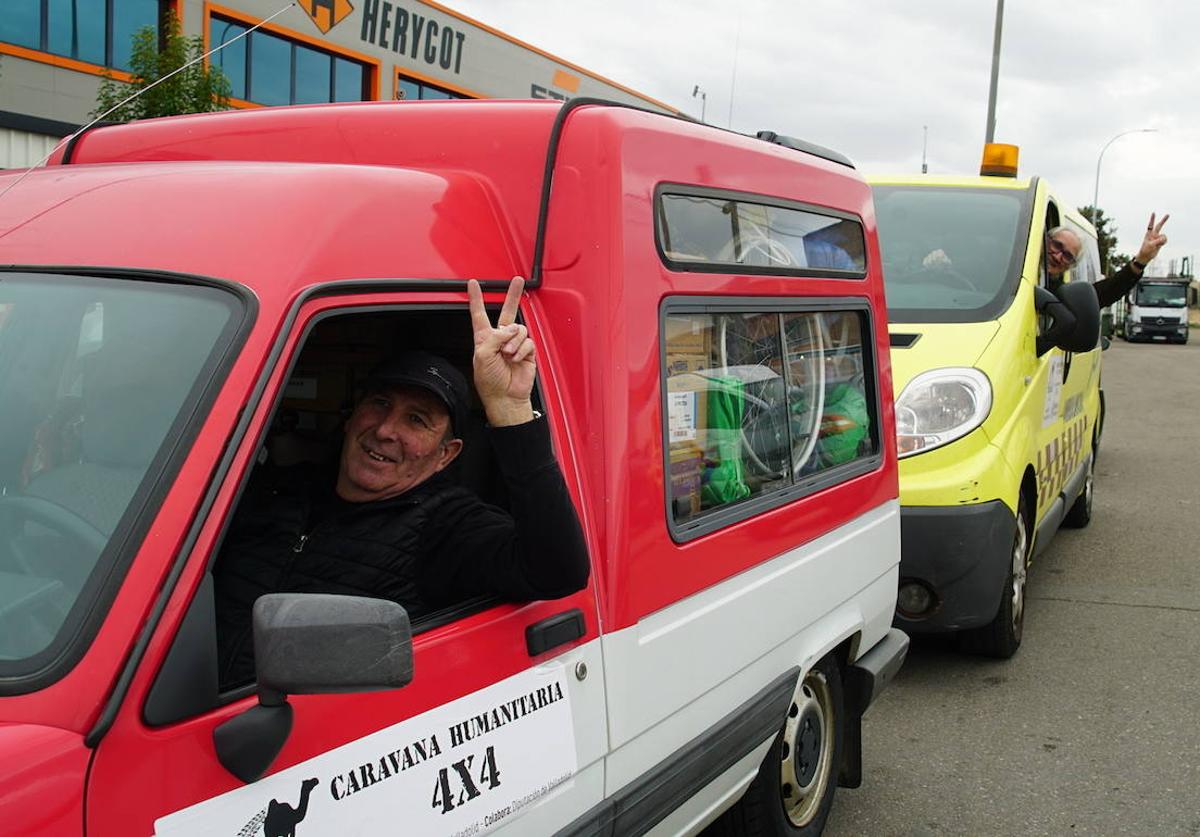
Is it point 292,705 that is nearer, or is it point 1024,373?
point 292,705

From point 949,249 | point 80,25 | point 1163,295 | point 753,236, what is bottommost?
point 753,236

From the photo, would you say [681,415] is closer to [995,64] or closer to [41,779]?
[41,779]

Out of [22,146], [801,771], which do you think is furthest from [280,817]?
[22,146]

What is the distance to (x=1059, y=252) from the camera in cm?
656

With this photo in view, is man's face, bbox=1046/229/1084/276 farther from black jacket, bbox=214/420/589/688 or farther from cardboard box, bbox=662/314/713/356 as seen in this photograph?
black jacket, bbox=214/420/589/688

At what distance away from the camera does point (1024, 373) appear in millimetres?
5691

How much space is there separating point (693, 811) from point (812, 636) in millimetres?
720

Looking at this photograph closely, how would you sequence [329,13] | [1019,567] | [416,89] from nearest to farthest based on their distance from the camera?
[329,13]
[1019,567]
[416,89]

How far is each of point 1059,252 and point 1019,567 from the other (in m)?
1.90

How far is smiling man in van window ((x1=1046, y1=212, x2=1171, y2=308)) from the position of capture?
6.56 meters

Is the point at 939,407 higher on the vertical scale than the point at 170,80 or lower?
lower

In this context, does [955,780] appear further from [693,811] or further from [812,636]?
[693,811]

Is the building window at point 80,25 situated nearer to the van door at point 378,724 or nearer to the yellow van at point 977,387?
the yellow van at point 977,387

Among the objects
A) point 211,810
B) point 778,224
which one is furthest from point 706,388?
point 211,810
